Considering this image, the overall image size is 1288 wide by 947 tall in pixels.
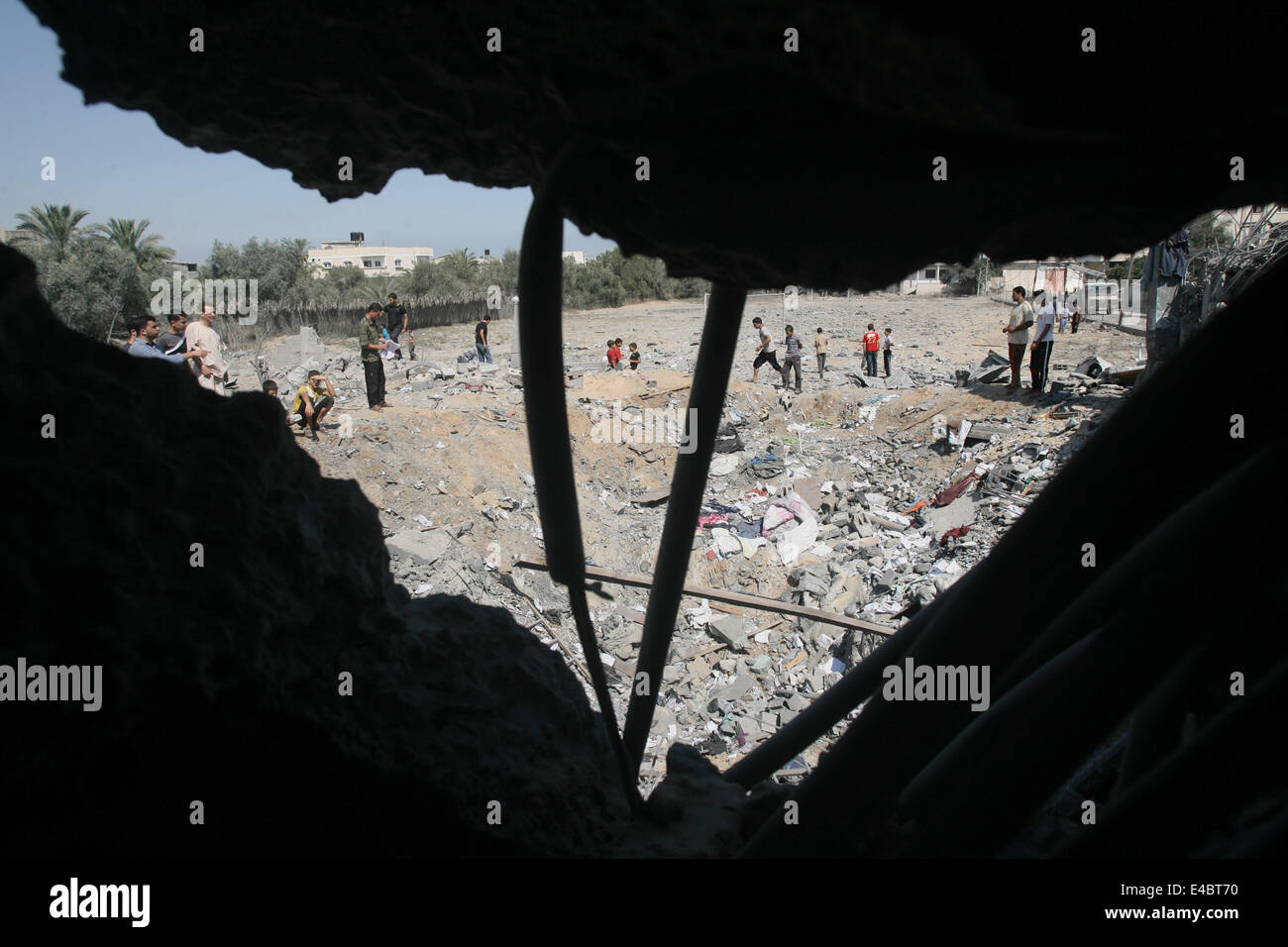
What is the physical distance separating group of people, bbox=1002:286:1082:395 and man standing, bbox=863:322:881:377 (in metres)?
3.49

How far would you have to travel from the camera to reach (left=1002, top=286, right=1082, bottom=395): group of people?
33.4 ft

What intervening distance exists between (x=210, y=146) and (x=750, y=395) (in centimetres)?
1133

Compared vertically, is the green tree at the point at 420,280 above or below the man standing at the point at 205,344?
above

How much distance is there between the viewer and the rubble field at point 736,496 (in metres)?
6.71

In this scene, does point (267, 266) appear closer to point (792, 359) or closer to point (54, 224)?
point (54, 224)

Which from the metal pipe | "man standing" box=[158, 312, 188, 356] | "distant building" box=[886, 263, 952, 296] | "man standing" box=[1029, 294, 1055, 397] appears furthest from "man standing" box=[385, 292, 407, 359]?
"distant building" box=[886, 263, 952, 296]

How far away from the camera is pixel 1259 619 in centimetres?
160

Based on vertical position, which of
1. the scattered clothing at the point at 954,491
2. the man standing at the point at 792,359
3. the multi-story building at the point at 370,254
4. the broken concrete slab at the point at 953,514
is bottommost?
the broken concrete slab at the point at 953,514

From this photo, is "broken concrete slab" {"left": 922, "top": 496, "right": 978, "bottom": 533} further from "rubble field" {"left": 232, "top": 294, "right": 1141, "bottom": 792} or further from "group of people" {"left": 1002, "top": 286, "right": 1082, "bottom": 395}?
"group of people" {"left": 1002, "top": 286, "right": 1082, "bottom": 395}

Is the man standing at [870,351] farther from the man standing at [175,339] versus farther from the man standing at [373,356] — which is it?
the man standing at [175,339]

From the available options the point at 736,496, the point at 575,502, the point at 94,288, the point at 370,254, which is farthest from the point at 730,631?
the point at 370,254

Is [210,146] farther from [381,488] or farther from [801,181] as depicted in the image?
[381,488]

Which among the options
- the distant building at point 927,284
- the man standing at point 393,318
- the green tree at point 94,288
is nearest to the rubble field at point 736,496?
the man standing at point 393,318

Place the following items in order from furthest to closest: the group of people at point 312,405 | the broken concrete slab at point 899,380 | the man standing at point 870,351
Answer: the man standing at point 870,351
the broken concrete slab at point 899,380
the group of people at point 312,405
